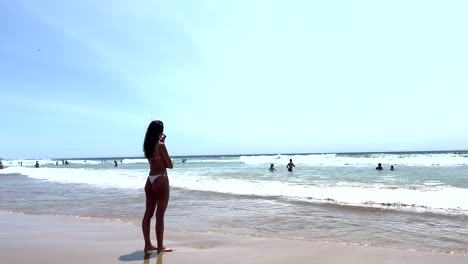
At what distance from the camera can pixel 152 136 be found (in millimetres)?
5523

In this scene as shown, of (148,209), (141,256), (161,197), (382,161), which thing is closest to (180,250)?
(141,256)

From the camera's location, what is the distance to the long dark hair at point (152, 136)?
217 inches

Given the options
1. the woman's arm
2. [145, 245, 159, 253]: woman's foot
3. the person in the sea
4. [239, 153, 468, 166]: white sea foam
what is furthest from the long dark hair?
[239, 153, 468, 166]: white sea foam

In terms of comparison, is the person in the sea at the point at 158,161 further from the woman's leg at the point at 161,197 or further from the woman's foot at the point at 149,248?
the woman's foot at the point at 149,248

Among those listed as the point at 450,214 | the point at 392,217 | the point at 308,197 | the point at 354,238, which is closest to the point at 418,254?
the point at 354,238

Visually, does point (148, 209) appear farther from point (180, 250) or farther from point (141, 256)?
point (180, 250)

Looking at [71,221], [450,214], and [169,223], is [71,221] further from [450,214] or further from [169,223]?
[450,214]

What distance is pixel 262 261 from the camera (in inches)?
205

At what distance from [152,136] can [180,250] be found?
1684 millimetres

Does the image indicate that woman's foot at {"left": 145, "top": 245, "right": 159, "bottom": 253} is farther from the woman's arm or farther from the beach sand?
the woman's arm

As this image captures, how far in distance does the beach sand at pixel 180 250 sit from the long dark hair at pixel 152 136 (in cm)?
140

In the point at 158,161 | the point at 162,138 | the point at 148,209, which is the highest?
the point at 162,138

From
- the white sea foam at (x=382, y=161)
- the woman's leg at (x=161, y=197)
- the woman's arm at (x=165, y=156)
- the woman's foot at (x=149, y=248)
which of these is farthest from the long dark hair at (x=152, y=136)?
the white sea foam at (x=382, y=161)

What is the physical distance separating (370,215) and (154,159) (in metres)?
6.15
